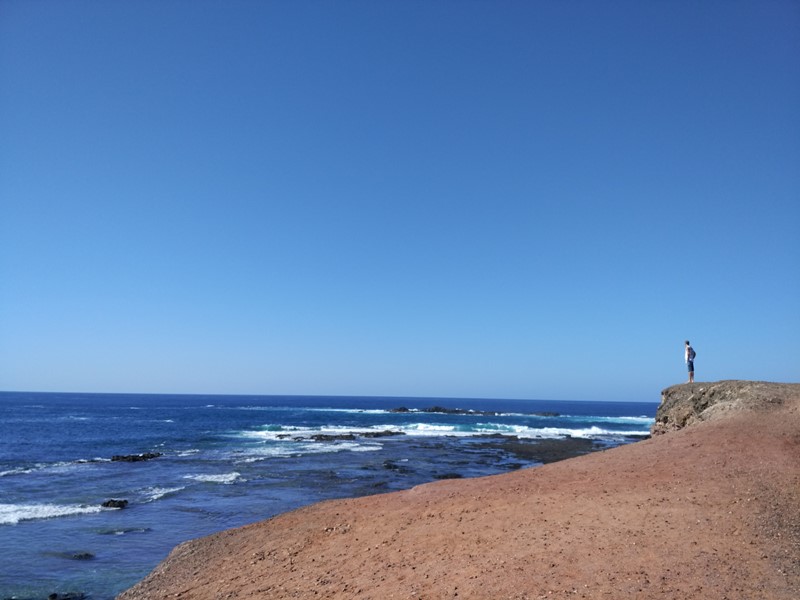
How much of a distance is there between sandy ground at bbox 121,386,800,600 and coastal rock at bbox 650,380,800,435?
1109mm

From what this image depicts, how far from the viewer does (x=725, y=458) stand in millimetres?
12016

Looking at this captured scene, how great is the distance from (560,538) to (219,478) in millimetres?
19900

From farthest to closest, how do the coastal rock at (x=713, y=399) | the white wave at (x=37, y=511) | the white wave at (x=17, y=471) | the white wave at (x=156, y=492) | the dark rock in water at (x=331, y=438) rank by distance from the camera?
the dark rock in water at (x=331, y=438)
the white wave at (x=17, y=471)
the white wave at (x=156, y=492)
the white wave at (x=37, y=511)
the coastal rock at (x=713, y=399)

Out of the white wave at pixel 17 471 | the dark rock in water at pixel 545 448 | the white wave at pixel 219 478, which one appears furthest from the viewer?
the dark rock in water at pixel 545 448

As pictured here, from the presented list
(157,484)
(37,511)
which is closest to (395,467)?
(157,484)

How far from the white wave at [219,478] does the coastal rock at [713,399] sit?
1874 cm

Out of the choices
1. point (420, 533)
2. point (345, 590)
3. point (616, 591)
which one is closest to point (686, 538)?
point (616, 591)

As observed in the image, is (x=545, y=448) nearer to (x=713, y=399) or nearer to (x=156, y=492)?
(x=713, y=399)

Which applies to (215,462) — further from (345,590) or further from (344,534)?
(345,590)

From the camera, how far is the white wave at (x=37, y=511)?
16.7 m

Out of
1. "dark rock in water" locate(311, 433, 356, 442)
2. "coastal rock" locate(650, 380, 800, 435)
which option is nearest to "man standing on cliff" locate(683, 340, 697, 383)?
"coastal rock" locate(650, 380, 800, 435)

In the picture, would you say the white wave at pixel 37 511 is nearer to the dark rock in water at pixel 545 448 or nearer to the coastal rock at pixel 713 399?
the coastal rock at pixel 713 399

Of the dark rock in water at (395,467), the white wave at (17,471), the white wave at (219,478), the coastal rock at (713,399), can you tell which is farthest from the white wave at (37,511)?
the coastal rock at (713,399)

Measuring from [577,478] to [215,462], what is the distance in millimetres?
24206
